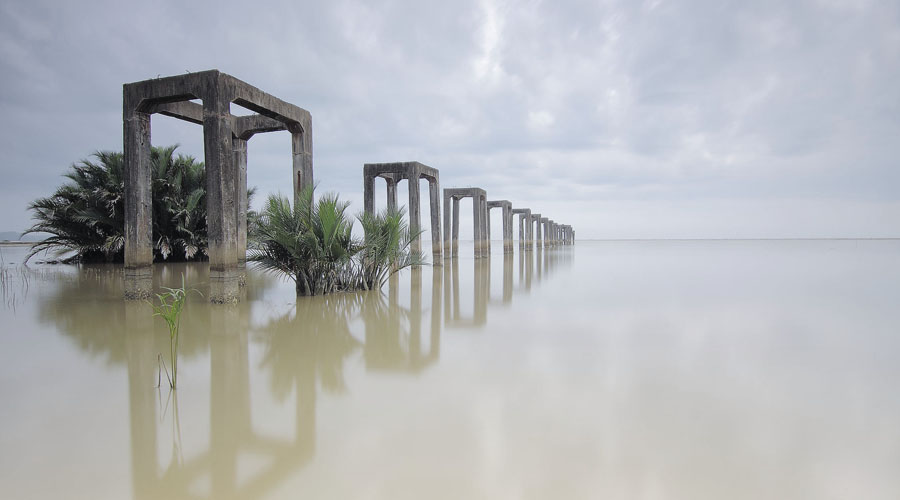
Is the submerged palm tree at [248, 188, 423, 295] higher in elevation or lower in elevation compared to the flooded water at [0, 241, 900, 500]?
higher

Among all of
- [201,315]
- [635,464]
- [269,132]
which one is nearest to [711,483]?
[635,464]

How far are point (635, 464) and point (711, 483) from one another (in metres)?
0.34

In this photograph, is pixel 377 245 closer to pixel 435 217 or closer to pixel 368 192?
pixel 368 192

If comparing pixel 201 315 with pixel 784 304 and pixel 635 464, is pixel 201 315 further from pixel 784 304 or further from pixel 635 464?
pixel 784 304

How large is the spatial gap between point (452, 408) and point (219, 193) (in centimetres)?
639

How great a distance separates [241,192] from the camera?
38.9 feet

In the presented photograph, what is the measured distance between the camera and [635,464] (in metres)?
2.48

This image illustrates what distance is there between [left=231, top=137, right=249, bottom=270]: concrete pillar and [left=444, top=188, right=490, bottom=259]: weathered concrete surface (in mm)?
11872

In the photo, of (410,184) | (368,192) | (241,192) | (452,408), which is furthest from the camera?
(410,184)

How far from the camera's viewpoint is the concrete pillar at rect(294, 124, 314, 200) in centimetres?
1055

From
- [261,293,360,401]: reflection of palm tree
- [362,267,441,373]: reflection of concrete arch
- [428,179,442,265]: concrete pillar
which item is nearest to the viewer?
[261,293,360,401]: reflection of palm tree

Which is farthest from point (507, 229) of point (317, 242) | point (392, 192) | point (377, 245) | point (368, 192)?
point (317, 242)

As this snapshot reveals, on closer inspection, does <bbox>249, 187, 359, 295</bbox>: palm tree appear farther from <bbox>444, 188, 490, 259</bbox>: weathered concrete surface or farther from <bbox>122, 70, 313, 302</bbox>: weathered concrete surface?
<bbox>444, 188, 490, 259</bbox>: weathered concrete surface

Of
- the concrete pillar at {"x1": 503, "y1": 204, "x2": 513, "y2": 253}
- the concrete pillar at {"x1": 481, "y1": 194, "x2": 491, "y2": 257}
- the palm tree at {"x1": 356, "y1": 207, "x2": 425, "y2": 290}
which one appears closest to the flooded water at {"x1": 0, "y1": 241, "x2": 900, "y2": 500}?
the palm tree at {"x1": 356, "y1": 207, "x2": 425, "y2": 290}
